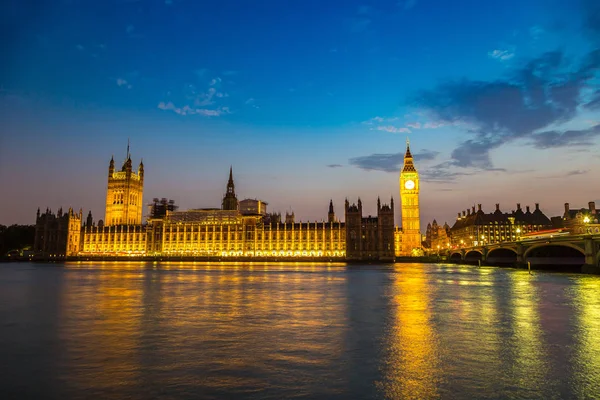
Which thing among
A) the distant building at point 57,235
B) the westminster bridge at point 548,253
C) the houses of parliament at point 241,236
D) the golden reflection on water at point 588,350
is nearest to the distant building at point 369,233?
the houses of parliament at point 241,236

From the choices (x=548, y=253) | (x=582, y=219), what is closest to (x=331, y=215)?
(x=582, y=219)

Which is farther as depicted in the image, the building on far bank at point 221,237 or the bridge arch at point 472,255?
the building on far bank at point 221,237

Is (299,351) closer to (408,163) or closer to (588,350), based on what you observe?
(588,350)

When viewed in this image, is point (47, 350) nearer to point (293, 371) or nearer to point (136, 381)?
point (136, 381)

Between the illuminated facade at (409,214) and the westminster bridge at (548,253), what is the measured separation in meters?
31.4

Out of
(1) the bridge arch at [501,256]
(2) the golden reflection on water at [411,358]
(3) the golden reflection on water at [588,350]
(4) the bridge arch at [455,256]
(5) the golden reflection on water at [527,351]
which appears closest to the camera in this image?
(2) the golden reflection on water at [411,358]

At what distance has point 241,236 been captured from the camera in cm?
17412

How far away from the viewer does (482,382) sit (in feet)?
37.6

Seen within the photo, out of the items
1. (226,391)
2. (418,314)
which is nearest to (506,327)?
(418,314)

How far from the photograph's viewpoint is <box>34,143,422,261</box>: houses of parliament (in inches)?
6422

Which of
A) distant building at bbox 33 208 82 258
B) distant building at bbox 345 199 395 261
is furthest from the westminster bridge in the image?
distant building at bbox 33 208 82 258

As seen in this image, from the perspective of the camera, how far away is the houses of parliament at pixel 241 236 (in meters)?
163

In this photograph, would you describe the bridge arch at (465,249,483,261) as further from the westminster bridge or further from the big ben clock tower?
the big ben clock tower

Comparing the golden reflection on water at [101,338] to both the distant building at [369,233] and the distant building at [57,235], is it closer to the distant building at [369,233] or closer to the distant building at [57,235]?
the distant building at [369,233]
